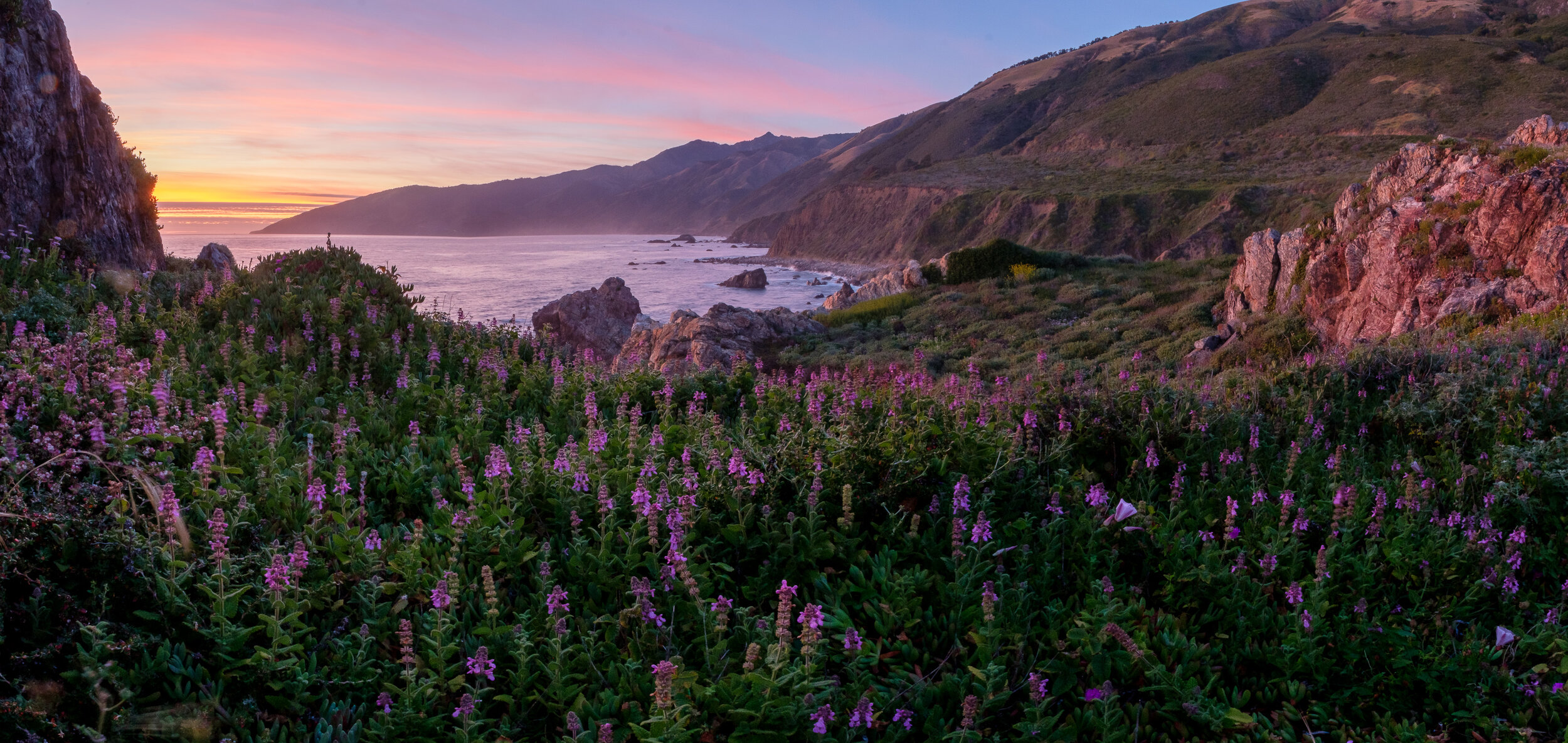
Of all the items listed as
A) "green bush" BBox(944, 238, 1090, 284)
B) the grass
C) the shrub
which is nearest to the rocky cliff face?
the grass

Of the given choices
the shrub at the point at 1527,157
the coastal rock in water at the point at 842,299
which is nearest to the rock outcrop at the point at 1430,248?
the shrub at the point at 1527,157

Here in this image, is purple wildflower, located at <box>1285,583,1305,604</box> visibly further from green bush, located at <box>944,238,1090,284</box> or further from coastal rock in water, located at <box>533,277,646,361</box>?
green bush, located at <box>944,238,1090,284</box>

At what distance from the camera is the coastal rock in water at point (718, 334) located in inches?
845

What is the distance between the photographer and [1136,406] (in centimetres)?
573

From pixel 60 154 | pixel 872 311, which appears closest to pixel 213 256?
pixel 60 154

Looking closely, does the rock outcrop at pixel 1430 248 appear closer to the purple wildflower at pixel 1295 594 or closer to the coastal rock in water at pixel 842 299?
the purple wildflower at pixel 1295 594

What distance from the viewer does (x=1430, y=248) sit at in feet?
50.4

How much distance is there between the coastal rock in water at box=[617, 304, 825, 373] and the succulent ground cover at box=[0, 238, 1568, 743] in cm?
1398

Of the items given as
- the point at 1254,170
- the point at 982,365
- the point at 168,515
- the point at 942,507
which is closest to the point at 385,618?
the point at 168,515

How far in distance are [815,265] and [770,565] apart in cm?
9889

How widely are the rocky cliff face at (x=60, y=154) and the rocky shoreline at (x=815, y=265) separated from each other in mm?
64009

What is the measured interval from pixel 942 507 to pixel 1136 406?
2.21 metres

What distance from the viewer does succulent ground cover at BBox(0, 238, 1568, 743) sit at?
271 cm

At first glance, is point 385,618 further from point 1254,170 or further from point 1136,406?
point 1254,170
